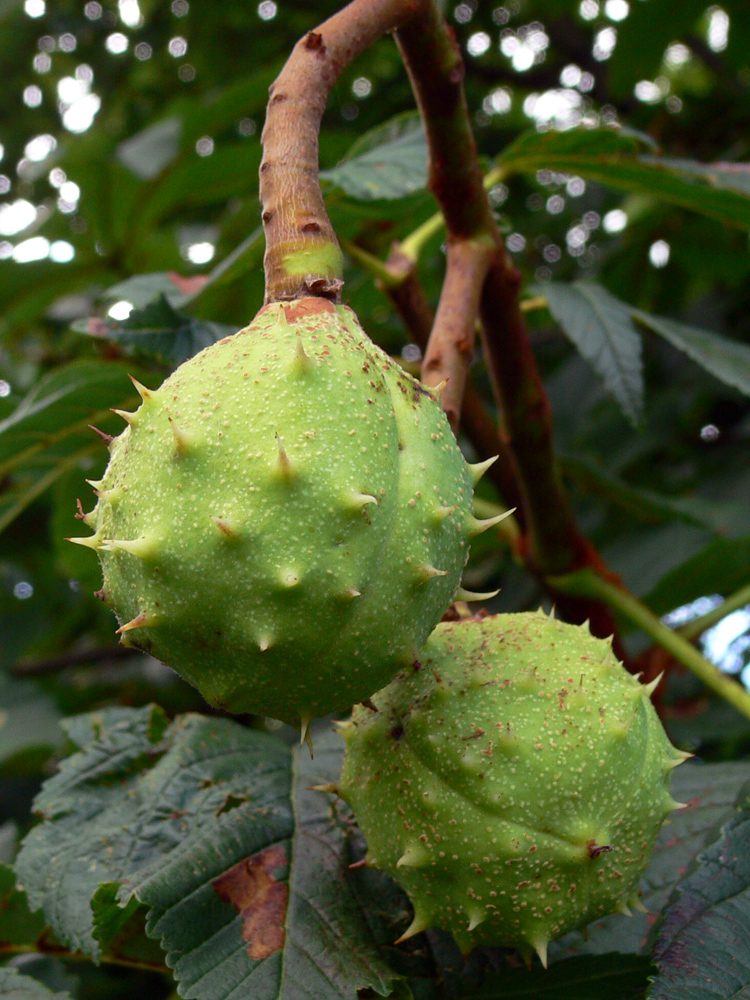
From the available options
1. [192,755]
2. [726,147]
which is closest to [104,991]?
[192,755]

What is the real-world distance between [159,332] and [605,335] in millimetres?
824

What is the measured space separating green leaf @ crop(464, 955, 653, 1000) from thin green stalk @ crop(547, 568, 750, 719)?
45 centimetres

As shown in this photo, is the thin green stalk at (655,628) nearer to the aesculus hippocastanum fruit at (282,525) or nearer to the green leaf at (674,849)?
the green leaf at (674,849)

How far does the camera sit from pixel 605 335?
66.8 inches

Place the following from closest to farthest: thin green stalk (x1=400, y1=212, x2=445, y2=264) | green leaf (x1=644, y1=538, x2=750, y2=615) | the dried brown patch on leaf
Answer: the dried brown patch on leaf, thin green stalk (x1=400, y1=212, x2=445, y2=264), green leaf (x1=644, y1=538, x2=750, y2=615)

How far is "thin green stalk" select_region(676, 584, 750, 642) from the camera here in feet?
5.65

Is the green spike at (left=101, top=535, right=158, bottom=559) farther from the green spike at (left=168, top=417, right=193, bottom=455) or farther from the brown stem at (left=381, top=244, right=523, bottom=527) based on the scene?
the brown stem at (left=381, top=244, right=523, bottom=527)

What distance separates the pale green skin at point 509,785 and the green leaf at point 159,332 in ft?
2.30

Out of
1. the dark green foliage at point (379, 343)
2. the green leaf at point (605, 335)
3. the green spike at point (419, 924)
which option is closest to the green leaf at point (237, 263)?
the dark green foliage at point (379, 343)

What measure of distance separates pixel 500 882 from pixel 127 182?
2528 millimetres

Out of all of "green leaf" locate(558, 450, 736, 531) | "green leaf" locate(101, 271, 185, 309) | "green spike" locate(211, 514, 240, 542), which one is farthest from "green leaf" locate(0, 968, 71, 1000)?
"green leaf" locate(558, 450, 736, 531)

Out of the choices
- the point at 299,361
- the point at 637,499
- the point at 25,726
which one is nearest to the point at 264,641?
the point at 299,361

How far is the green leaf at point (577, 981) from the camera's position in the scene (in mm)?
1078

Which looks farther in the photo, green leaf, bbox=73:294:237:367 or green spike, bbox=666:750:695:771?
green leaf, bbox=73:294:237:367
